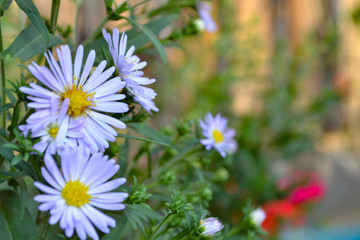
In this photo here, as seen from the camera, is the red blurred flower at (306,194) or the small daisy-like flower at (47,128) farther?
the red blurred flower at (306,194)

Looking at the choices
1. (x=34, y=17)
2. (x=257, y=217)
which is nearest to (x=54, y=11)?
(x=34, y=17)

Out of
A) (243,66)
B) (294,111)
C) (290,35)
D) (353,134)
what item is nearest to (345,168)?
(353,134)

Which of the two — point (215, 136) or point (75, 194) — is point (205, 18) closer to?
point (215, 136)

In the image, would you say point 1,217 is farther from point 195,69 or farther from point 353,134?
point 353,134

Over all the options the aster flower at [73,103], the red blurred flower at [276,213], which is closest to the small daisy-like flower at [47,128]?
the aster flower at [73,103]

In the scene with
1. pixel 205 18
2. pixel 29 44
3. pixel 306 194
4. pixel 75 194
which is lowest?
pixel 75 194

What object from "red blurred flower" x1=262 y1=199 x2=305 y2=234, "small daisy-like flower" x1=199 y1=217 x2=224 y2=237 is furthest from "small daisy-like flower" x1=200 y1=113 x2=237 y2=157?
"red blurred flower" x1=262 y1=199 x2=305 y2=234

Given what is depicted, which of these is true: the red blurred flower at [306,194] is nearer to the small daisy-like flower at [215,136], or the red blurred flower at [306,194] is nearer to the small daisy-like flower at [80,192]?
the small daisy-like flower at [215,136]
